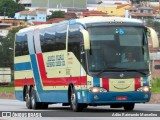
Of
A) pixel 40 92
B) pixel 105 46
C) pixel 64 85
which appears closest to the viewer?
pixel 105 46

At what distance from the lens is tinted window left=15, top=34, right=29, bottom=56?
37.3 m

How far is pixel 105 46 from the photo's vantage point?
30.7m

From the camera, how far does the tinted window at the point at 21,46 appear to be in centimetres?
3731

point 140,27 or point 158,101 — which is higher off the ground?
point 140,27

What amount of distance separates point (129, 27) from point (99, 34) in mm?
1061

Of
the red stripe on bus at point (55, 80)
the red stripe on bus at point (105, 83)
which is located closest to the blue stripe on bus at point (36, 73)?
the red stripe on bus at point (55, 80)

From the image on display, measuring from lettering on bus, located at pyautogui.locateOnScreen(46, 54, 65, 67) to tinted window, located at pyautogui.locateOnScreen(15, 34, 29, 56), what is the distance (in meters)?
2.85

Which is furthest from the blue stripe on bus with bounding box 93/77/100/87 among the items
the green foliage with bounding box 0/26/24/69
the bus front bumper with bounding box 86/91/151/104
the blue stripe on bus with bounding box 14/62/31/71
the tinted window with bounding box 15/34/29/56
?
the green foliage with bounding box 0/26/24/69

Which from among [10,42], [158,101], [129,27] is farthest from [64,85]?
[10,42]

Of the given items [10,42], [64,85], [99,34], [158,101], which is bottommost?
[10,42]

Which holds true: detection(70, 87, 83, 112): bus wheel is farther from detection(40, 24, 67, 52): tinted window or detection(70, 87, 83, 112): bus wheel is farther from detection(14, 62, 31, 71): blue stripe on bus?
detection(14, 62, 31, 71): blue stripe on bus

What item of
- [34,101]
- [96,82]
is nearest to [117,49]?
[96,82]

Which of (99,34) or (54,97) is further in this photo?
(54,97)

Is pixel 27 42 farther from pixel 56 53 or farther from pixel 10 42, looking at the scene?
pixel 10 42
